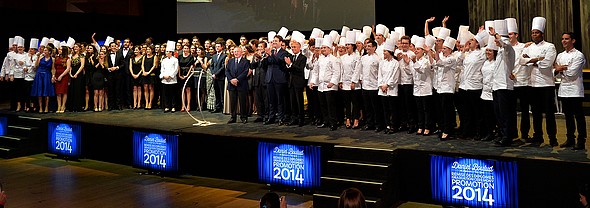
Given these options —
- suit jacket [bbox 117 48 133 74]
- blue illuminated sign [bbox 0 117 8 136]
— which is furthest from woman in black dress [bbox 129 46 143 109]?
blue illuminated sign [bbox 0 117 8 136]

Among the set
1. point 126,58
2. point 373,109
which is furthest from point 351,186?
point 126,58

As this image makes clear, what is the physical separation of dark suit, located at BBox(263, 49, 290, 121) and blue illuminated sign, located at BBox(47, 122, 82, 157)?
314cm

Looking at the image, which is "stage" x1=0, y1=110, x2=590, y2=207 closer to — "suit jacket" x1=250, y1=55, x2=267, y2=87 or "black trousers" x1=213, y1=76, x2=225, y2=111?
"suit jacket" x1=250, y1=55, x2=267, y2=87

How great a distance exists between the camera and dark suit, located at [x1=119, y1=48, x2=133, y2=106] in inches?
445

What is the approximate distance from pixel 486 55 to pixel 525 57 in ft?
1.35

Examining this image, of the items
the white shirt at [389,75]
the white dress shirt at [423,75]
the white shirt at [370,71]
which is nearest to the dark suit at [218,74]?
the white shirt at [370,71]

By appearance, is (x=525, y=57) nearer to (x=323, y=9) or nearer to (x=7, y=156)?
(x=323, y=9)

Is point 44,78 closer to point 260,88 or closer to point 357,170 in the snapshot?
point 260,88

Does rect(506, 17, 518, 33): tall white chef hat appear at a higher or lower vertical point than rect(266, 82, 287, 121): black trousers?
higher

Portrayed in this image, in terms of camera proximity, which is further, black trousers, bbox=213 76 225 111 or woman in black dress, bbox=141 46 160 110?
woman in black dress, bbox=141 46 160 110

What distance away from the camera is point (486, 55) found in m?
6.55

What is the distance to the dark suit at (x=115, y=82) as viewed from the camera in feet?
37.1

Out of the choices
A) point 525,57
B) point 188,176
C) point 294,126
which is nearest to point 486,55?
point 525,57

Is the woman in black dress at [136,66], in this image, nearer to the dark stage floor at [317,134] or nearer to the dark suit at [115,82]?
the dark suit at [115,82]
